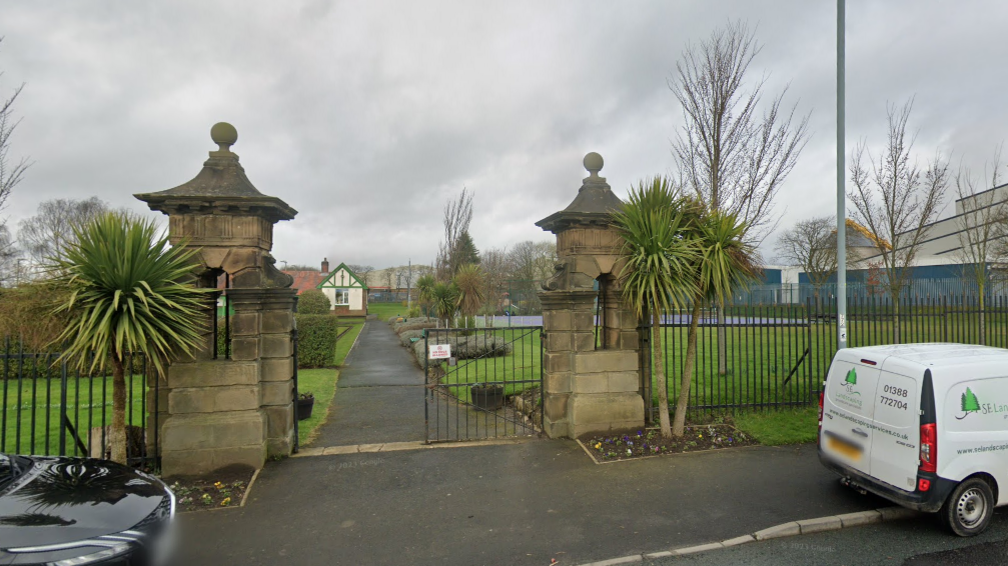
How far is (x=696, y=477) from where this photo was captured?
239 inches

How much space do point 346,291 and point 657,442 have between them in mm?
54887

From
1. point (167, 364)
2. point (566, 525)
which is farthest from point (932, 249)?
point (167, 364)

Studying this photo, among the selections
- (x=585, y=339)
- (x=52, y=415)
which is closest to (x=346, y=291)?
(x=52, y=415)

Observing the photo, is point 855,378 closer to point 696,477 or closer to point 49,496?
point 696,477

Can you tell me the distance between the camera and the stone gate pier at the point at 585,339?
7492mm

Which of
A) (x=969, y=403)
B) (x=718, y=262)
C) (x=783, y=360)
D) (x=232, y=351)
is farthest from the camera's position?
(x=783, y=360)

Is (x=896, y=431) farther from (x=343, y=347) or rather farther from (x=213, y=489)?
(x=343, y=347)

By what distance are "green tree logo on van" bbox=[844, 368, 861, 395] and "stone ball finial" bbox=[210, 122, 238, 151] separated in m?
8.08

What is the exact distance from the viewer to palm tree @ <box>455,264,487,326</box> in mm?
23391

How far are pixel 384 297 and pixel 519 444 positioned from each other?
82651 millimetres

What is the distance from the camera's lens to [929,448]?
434 centimetres

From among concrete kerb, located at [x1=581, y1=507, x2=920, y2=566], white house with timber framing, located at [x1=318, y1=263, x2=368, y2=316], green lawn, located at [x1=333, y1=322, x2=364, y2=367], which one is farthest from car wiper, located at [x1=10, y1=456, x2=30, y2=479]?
white house with timber framing, located at [x1=318, y1=263, x2=368, y2=316]

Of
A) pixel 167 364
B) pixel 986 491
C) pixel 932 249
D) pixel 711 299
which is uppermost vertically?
pixel 932 249

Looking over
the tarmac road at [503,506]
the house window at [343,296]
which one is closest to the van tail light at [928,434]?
the tarmac road at [503,506]
